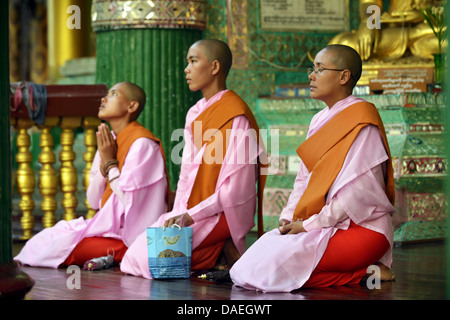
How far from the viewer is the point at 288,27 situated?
337 inches

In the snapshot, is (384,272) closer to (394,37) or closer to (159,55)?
(394,37)

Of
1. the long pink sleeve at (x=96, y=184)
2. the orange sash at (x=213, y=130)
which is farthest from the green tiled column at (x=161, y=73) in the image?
the orange sash at (x=213, y=130)

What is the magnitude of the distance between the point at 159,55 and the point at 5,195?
4604mm

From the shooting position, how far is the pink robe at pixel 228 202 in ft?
19.0

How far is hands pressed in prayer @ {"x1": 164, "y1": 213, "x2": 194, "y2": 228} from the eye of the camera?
5684 millimetres

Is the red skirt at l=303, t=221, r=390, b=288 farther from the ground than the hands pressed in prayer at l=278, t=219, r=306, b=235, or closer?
closer

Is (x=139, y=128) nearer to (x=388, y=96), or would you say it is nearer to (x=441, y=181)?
(x=388, y=96)

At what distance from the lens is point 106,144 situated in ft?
20.5

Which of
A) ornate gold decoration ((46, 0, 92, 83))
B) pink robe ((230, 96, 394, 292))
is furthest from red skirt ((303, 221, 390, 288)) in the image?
ornate gold decoration ((46, 0, 92, 83))

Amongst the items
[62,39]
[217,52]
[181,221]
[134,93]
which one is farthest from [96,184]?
[62,39]

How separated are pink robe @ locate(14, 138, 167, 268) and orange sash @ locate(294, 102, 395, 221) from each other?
4.07 feet

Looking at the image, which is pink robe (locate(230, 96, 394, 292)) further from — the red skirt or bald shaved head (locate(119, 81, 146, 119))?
bald shaved head (locate(119, 81, 146, 119))

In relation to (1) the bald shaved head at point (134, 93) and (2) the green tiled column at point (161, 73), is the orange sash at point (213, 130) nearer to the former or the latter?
(1) the bald shaved head at point (134, 93)
